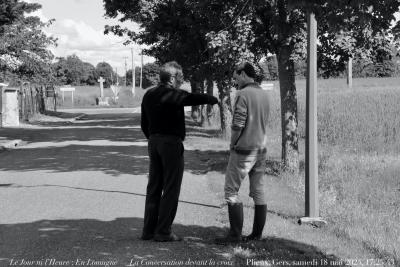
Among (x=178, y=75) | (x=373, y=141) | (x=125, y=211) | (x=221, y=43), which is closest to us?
(x=178, y=75)

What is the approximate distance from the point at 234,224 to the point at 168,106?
1350 millimetres

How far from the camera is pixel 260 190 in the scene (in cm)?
620

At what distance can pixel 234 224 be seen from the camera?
605cm

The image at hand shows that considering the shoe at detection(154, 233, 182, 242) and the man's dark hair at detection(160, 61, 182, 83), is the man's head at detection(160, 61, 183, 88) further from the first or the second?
the shoe at detection(154, 233, 182, 242)

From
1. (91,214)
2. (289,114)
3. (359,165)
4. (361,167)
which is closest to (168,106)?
(91,214)

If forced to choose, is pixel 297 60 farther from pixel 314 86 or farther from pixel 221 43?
pixel 314 86

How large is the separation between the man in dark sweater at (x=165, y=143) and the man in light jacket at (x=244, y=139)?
1.05 feet

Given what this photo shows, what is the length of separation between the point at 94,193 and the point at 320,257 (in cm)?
481

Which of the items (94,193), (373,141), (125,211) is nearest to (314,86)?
(125,211)

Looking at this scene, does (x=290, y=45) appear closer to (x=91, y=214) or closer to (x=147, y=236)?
(x=91, y=214)

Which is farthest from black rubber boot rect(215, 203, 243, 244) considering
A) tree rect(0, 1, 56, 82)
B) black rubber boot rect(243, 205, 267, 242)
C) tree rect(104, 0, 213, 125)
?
tree rect(0, 1, 56, 82)

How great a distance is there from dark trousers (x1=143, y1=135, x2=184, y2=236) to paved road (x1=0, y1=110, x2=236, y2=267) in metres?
0.23

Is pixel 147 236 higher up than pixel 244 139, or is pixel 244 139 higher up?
pixel 244 139

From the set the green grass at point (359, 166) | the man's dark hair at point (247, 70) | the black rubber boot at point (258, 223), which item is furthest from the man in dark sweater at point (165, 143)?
the green grass at point (359, 166)
